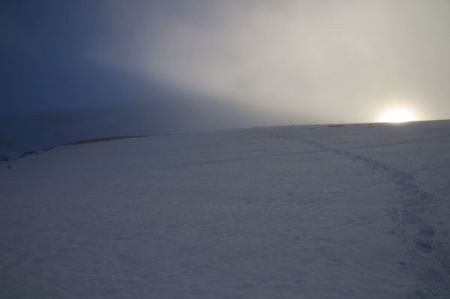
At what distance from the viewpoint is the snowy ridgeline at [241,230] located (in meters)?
4.33

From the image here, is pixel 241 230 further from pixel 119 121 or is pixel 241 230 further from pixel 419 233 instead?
pixel 119 121

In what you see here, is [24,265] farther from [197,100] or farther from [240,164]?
[197,100]

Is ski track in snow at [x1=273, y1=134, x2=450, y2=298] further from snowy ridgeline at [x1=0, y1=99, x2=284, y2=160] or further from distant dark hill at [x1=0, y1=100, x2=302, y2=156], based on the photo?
distant dark hill at [x1=0, y1=100, x2=302, y2=156]

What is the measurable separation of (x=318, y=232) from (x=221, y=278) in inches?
81.2

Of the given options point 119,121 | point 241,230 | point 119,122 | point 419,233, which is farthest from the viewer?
point 119,121

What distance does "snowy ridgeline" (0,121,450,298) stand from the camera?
4.33 meters

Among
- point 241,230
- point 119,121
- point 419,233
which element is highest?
point 119,121

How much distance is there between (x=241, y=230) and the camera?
19.9 ft

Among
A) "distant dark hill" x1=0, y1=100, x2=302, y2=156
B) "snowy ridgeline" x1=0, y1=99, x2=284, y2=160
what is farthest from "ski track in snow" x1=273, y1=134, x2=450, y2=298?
"distant dark hill" x1=0, y1=100, x2=302, y2=156

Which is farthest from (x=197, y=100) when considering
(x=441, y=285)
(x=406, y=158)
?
(x=441, y=285)

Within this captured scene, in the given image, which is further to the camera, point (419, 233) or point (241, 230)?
point (241, 230)

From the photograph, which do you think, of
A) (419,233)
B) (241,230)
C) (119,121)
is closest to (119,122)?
(119,121)

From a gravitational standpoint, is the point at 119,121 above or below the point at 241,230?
above

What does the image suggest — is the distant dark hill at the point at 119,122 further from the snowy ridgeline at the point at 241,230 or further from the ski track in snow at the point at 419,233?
the ski track in snow at the point at 419,233
